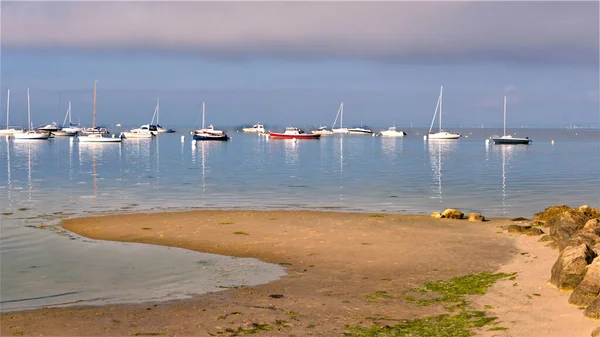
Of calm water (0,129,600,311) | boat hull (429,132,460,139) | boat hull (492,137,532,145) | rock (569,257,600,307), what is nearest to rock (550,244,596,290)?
rock (569,257,600,307)

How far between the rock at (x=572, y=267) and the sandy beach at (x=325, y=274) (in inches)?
12.3

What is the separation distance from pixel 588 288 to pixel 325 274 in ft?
26.8

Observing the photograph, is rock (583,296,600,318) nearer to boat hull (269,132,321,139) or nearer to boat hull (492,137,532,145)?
boat hull (492,137,532,145)

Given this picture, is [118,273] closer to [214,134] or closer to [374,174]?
[374,174]

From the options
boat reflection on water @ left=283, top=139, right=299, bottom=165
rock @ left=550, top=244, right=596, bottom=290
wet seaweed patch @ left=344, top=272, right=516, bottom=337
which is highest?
boat reflection on water @ left=283, top=139, right=299, bottom=165

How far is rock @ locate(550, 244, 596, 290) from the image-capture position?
16281 mm

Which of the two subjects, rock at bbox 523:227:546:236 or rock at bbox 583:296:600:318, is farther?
rock at bbox 523:227:546:236

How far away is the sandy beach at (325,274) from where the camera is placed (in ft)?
48.7

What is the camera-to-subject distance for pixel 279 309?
1631 centimetres

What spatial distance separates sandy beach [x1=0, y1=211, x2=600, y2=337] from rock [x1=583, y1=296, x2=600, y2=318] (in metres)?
0.17

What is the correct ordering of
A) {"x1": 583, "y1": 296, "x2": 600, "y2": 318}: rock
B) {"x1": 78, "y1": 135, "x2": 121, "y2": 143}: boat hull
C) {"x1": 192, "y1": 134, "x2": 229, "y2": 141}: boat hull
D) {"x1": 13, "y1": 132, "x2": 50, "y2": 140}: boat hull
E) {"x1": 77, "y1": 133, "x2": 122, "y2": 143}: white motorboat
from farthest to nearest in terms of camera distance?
{"x1": 13, "y1": 132, "x2": 50, "y2": 140}: boat hull → {"x1": 192, "y1": 134, "x2": 229, "y2": 141}: boat hull → {"x1": 77, "y1": 133, "x2": 122, "y2": 143}: white motorboat → {"x1": 78, "y1": 135, "x2": 121, "y2": 143}: boat hull → {"x1": 583, "y1": 296, "x2": 600, "y2": 318}: rock

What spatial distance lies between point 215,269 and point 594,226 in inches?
550

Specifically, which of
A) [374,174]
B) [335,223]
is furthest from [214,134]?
[335,223]

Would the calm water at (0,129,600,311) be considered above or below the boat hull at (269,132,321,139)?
below
